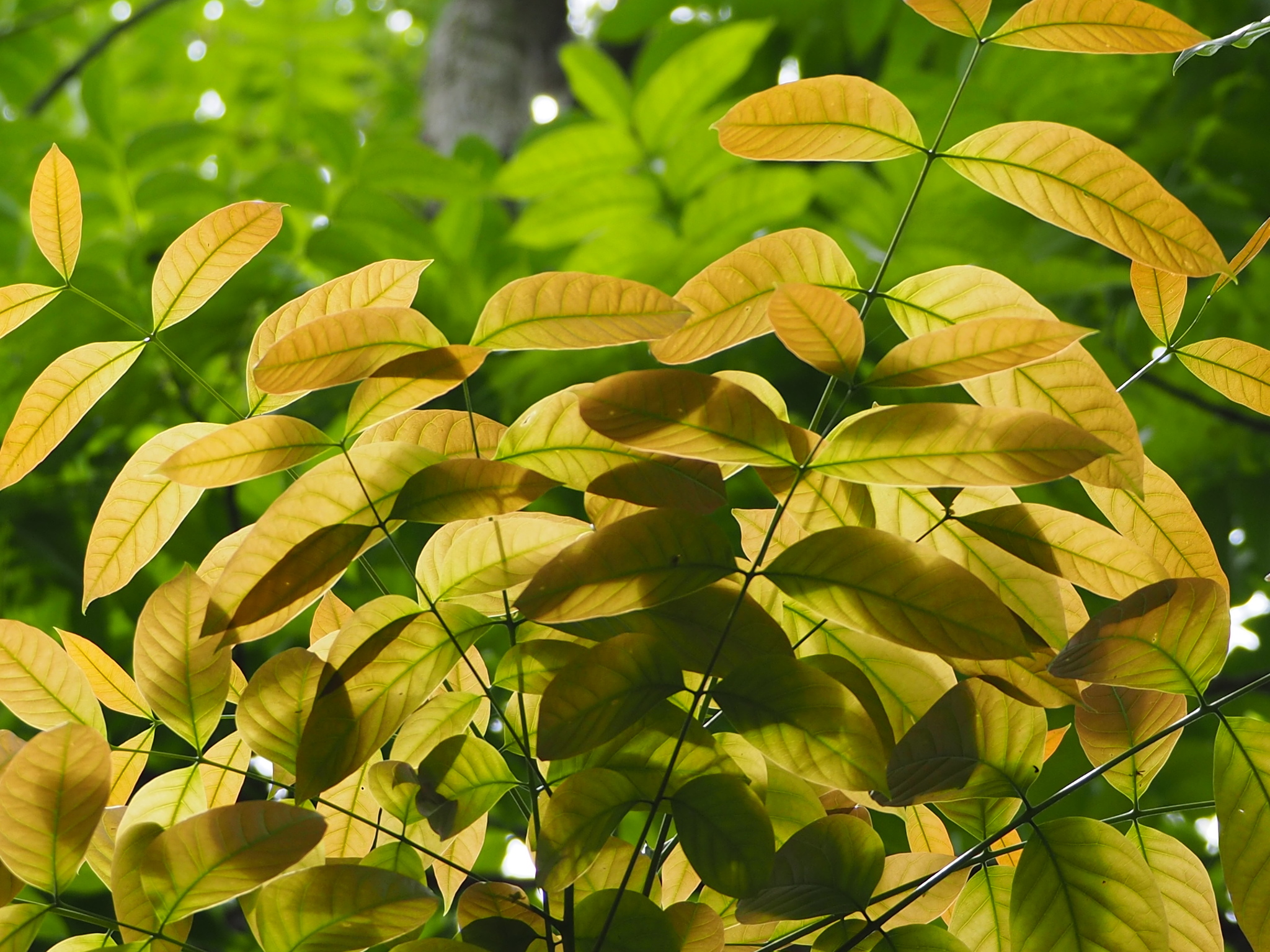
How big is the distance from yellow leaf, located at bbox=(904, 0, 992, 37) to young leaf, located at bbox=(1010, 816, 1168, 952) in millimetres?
420

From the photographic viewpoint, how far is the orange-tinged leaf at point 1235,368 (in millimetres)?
562

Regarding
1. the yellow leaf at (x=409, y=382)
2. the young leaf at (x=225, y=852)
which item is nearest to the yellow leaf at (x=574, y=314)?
the yellow leaf at (x=409, y=382)

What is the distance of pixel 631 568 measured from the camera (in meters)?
0.44

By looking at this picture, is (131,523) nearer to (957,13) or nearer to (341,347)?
(341,347)

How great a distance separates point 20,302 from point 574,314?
32 cm

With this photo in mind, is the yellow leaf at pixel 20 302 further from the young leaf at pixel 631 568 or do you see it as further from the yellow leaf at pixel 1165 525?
the yellow leaf at pixel 1165 525

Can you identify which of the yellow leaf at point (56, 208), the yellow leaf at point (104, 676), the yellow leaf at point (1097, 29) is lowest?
the yellow leaf at point (104, 676)

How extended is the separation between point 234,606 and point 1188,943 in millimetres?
467

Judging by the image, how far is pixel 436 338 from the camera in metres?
0.49

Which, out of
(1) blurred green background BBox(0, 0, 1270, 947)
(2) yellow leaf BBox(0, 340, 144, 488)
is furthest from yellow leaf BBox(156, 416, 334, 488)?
(1) blurred green background BBox(0, 0, 1270, 947)

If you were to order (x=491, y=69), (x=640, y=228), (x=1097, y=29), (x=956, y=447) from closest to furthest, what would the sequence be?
(x=956, y=447) < (x=1097, y=29) < (x=640, y=228) < (x=491, y=69)

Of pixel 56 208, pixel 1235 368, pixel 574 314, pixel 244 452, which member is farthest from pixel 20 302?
pixel 1235 368

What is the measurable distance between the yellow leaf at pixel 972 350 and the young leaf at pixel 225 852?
12.4 inches

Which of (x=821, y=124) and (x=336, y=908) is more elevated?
(x=821, y=124)
